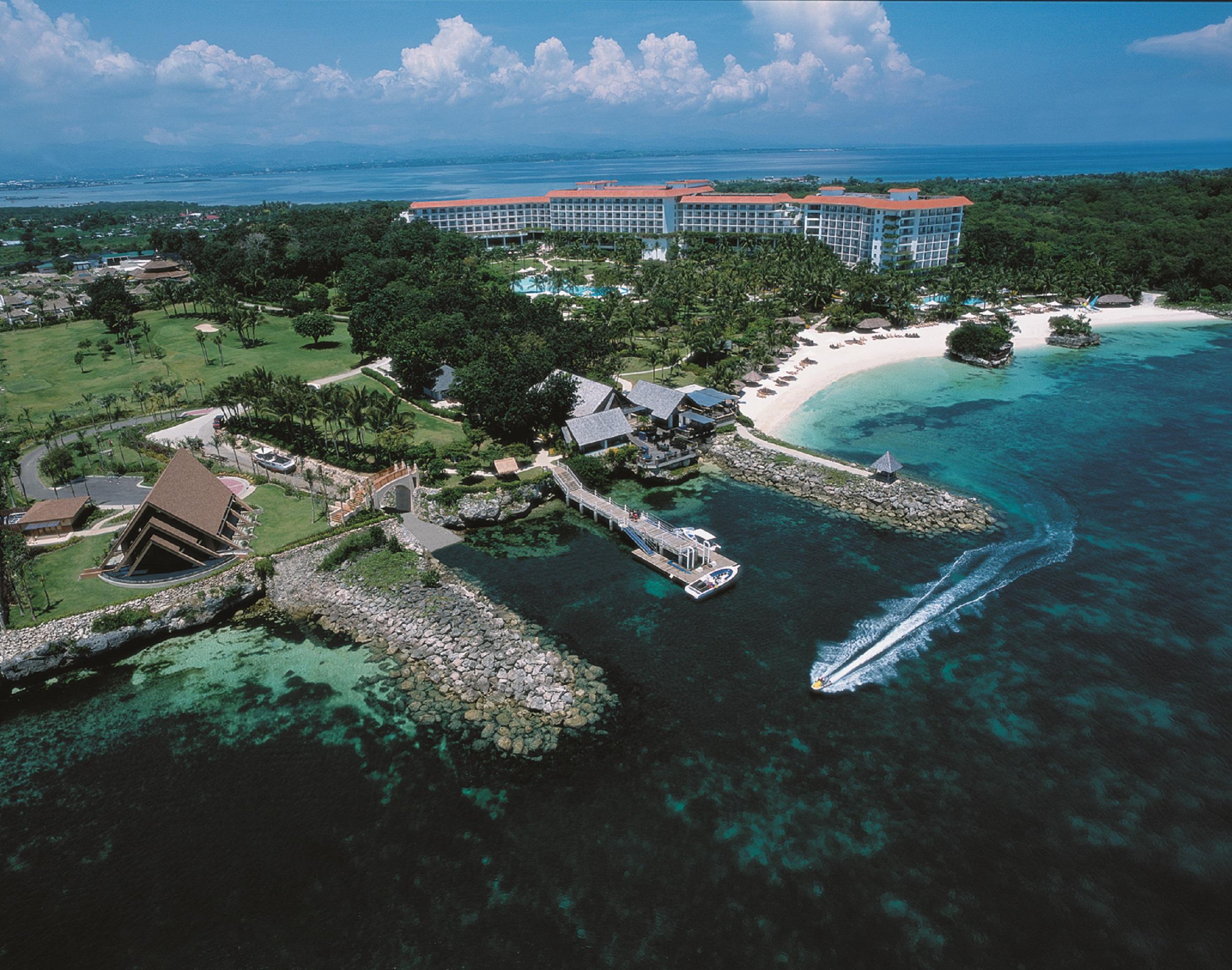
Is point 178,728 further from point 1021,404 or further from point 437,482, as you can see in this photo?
point 1021,404

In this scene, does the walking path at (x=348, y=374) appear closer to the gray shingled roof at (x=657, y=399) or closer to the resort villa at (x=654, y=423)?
the resort villa at (x=654, y=423)

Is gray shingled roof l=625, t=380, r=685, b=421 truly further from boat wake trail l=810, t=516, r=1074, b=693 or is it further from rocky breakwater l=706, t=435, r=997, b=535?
boat wake trail l=810, t=516, r=1074, b=693

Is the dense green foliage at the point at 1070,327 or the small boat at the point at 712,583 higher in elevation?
the dense green foliage at the point at 1070,327

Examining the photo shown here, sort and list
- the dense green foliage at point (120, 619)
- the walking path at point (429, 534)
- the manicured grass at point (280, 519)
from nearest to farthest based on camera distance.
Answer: the dense green foliage at point (120, 619), the manicured grass at point (280, 519), the walking path at point (429, 534)

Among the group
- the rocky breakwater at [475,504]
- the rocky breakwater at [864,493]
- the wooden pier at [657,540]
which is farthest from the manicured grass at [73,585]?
the rocky breakwater at [864,493]

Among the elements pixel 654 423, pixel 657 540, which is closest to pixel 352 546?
pixel 657 540

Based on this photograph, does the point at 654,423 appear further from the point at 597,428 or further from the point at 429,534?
the point at 429,534

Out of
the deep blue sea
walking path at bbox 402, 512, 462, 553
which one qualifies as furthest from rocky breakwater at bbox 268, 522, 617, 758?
walking path at bbox 402, 512, 462, 553
